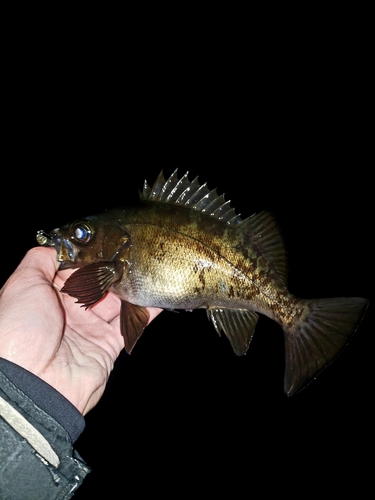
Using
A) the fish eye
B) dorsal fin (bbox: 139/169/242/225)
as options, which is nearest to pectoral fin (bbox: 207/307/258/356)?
dorsal fin (bbox: 139/169/242/225)

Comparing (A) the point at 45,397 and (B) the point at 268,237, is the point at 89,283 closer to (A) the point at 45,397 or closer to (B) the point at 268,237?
(A) the point at 45,397

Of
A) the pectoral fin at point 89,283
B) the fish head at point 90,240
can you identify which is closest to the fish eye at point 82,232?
the fish head at point 90,240

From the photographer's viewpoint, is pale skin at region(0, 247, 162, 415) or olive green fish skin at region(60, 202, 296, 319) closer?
pale skin at region(0, 247, 162, 415)

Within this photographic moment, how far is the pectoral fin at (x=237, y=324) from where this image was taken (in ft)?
7.78

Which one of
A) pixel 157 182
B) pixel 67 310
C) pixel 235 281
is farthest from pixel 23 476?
pixel 157 182

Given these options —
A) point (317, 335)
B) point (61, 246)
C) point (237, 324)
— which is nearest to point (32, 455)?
point (61, 246)

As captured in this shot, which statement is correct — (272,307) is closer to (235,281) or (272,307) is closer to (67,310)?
(235,281)

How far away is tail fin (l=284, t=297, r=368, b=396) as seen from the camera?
215cm

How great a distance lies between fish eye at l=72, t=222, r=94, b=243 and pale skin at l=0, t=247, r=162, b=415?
0.25 meters

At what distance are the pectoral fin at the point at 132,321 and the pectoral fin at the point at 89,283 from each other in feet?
0.76

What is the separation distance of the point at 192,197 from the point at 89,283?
2.59 feet

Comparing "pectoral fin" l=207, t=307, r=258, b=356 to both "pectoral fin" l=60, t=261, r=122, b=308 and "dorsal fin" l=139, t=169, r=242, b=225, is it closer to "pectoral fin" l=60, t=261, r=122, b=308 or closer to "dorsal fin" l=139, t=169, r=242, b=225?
"dorsal fin" l=139, t=169, r=242, b=225

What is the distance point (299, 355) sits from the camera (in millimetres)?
2236

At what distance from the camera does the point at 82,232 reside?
2.32m
